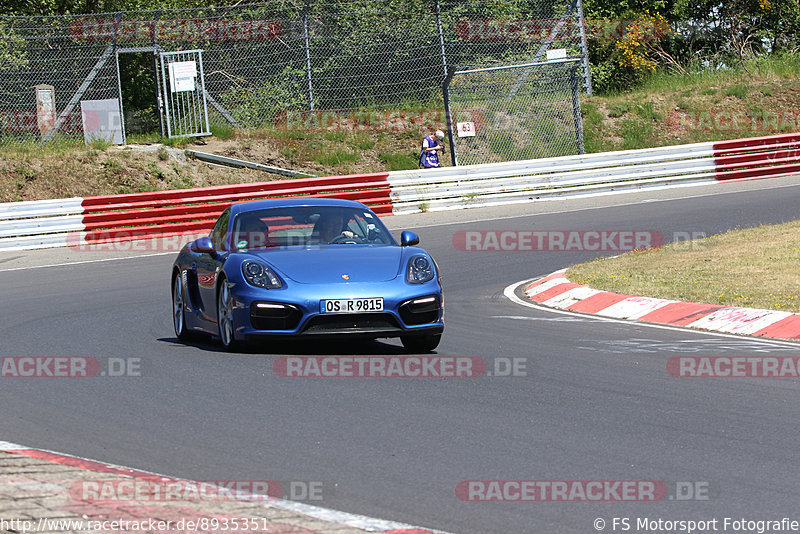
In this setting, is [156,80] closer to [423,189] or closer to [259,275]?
[423,189]

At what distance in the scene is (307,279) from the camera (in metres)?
8.41

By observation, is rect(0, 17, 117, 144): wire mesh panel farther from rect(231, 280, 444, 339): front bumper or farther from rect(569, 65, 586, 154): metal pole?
rect(231, 280, 444, 339): front bumper

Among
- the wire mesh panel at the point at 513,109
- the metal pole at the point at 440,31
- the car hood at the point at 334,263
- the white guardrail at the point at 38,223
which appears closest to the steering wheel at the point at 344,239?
the car hood at the point at 334,263

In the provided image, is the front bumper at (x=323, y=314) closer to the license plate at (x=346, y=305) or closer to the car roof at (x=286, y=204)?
the license plate at (x=346, y=305)

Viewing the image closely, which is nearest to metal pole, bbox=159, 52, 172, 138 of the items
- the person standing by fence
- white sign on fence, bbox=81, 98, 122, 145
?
white sign on fence, bbox=81, 98, 122, 145

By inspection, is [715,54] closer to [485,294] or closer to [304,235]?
[485,294]

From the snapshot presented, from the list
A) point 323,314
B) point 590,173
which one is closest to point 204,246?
point 323,314

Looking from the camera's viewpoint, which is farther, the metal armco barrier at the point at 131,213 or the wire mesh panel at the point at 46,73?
the wire mesh panel at the point at 46,73

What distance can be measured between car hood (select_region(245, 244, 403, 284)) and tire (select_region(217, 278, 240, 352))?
0.37m

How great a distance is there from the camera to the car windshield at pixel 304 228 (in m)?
9.41

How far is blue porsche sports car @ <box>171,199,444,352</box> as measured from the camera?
829 centimetres

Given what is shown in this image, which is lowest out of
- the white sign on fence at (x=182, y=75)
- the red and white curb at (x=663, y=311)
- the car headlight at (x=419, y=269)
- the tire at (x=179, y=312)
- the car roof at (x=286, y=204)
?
the red and white curb at (x=663, y=311)

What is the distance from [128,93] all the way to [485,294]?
16.4 meters

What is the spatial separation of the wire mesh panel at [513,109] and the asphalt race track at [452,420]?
14.2 meters
